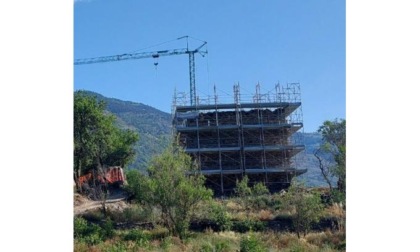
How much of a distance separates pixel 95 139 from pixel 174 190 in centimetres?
347

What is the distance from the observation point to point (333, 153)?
415 cm

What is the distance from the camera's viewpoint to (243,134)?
6203mm

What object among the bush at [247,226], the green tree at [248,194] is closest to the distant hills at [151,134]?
the green tree at [248,194]

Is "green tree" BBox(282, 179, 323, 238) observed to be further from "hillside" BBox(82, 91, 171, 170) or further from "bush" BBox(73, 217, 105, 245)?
"hillside" BBox(82, 91, 171, 170)

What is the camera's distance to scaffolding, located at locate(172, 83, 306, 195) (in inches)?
237

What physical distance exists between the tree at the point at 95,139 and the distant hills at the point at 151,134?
0.74ft

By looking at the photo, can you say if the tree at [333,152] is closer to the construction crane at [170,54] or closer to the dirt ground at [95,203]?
the construction crane at [170,54]

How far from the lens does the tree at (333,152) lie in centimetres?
403

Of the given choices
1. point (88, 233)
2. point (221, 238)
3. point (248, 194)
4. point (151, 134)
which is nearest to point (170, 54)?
point (151, 134)
